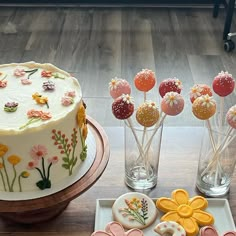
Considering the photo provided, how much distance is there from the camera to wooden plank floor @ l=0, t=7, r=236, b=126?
2.33 m

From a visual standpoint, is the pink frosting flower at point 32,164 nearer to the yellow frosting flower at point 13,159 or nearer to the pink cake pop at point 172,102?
the yellow frosting flower at point 13,159

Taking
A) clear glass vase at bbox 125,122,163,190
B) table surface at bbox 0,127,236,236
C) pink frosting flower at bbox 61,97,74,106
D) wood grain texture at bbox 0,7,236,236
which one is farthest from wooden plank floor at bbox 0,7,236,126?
pink frosting flower at bbox 61,97,74,106

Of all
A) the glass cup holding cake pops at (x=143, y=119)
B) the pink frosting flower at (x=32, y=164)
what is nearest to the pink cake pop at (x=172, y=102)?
the glass cup holding cake pops at (x=143, y=119)

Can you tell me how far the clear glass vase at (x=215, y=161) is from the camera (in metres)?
0.94

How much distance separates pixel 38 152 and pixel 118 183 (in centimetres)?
23

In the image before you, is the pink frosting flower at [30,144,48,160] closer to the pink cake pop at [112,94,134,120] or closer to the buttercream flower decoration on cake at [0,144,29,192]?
the buttercream flower decoration on cake at [0,144,29,192]

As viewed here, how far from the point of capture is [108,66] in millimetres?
2432

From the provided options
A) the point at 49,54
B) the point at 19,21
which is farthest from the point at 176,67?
the point at 19,21

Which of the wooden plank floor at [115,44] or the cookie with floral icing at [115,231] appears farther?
the wooden plank floor at [115,44]

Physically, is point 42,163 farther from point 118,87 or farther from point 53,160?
point 118,87

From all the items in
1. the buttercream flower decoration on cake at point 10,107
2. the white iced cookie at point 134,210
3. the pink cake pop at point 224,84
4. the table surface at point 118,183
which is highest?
the pink cake pop at point 224,84

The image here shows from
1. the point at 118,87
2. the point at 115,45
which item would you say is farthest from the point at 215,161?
the point at 115,45

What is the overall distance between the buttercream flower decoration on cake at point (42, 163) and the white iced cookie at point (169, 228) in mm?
230

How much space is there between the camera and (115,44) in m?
2.64
